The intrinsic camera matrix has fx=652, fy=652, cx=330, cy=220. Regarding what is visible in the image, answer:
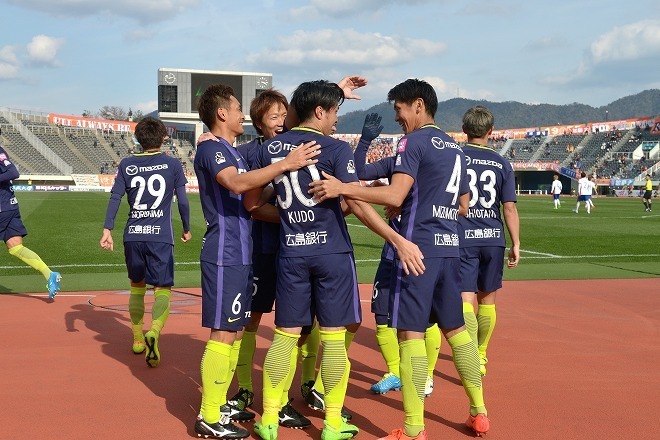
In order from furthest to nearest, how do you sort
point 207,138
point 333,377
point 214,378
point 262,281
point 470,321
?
1. point 470,321
2. point 262,281
3. point 207,138
4. point 214,378
5. point 333,377

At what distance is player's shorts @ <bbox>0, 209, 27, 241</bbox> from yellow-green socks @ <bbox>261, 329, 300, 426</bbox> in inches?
263

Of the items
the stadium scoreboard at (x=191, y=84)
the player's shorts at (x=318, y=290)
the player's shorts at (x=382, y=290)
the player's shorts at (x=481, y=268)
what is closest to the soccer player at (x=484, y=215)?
the player's shorts at (x=481, y=268)

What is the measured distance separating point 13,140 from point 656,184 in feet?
215

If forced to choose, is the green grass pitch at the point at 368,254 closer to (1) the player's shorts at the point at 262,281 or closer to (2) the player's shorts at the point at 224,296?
(1) the player's shorts at the point at 262,281

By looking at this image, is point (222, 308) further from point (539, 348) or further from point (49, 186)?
point (49, 186)

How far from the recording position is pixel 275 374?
433 cm

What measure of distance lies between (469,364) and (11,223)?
7704mm

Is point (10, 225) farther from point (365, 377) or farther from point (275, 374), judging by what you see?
point (275, 374)

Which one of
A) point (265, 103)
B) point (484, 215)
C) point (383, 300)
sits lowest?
point (383, 300)

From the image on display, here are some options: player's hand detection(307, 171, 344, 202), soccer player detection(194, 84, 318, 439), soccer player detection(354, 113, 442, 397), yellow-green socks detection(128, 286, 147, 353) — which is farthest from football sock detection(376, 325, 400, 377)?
yellow-green socks detection(128, 286, 147, 353)

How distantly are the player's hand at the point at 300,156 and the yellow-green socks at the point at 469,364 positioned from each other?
159 cm

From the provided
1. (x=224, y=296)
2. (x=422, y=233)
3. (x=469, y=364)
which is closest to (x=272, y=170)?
(x=224, y=296)

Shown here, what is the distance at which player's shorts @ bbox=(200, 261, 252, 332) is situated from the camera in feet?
14.6

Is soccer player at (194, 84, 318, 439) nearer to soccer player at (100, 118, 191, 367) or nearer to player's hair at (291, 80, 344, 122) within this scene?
player's hair at (291, 80, 344, 122)
